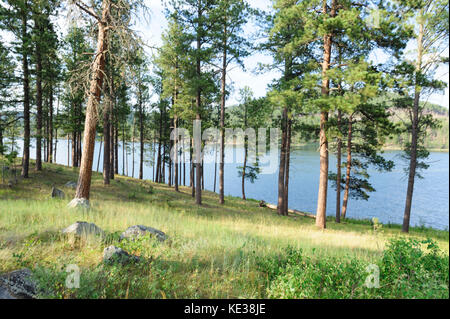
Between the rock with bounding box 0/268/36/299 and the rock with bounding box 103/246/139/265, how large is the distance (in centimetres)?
90

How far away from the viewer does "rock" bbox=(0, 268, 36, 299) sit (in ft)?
8.91

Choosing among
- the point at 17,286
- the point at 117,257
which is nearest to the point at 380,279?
the point at 117,257

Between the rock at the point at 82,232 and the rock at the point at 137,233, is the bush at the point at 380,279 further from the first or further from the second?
the rock at the point at 82,232

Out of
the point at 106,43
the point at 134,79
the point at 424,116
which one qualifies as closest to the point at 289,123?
the point at 424,116

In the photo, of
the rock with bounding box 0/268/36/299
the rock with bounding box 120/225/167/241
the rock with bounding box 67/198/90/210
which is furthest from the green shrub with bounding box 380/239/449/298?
Result: the rock with bounding box 67/198/90/210

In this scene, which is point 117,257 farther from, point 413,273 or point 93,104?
point 93,104

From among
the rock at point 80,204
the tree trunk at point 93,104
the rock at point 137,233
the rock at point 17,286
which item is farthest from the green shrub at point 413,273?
the tree trunk at point 93,104

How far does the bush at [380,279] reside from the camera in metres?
2.77

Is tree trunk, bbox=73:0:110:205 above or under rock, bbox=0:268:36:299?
above

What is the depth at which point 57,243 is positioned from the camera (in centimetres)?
441

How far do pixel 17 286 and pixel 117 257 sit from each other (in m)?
1.17

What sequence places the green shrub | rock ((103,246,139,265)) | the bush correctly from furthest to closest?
rock ((103,246,139,265)) → the bush → the green shrub

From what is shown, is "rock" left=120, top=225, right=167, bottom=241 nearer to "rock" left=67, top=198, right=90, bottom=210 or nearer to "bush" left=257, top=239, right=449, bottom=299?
"bush" left=257, top=239, right=449, bottom=299
